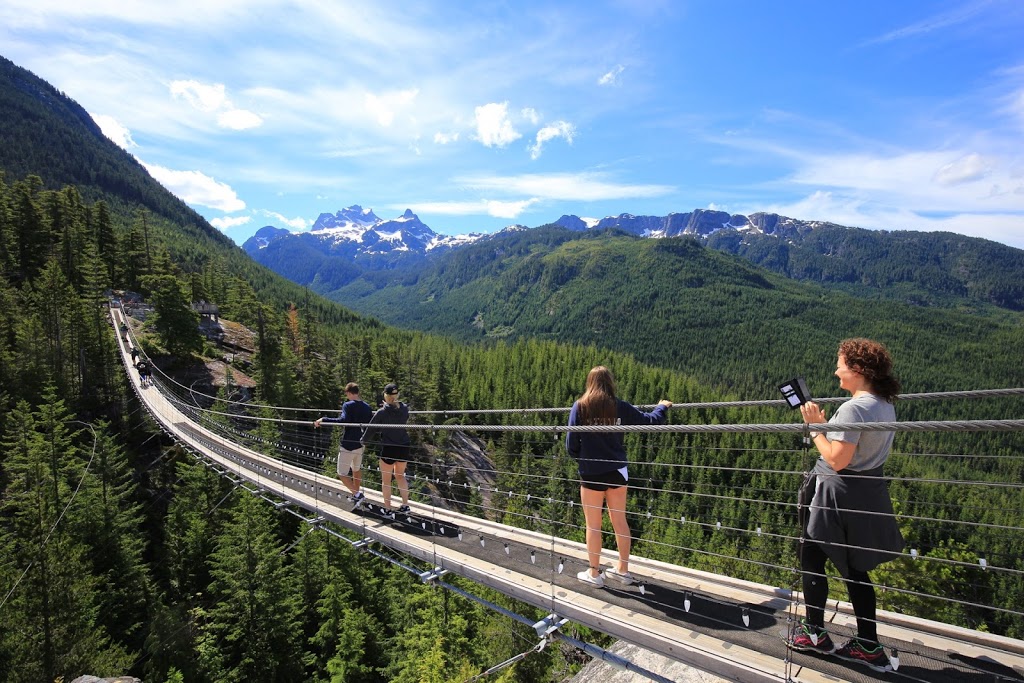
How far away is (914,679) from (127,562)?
23.4 m

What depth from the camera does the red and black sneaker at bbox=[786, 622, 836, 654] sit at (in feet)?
8.95

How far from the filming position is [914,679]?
8.33ft

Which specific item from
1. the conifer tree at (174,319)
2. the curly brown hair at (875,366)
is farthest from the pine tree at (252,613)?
the curly brown hair at (875,366)

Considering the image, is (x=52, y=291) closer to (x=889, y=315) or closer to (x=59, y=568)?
(x=59, y=568)

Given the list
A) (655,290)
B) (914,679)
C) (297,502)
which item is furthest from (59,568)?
(655,290)

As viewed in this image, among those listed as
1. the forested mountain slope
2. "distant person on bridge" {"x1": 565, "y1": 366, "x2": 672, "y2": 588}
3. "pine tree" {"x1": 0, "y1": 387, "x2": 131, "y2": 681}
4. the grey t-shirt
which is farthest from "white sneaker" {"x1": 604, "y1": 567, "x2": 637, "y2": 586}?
the forested mountain slope

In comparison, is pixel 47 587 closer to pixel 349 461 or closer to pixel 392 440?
pixel 349 461

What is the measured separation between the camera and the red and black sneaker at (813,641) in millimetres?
2729

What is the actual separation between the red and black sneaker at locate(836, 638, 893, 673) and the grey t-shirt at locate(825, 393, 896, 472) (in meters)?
0.96

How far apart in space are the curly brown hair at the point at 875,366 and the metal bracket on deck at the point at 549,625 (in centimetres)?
267

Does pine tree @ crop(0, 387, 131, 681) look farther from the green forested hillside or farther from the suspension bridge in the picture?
the green forested hillside

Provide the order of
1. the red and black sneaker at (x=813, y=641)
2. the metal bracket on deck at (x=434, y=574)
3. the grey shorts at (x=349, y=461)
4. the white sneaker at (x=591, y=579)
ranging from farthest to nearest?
the grey shorts at (x=349, y=461) < the metal bracket on deck at (x=434, y=574) < the white sneaker at (x=591, y=579) < the red and black sneaker at (x=813, y=641)

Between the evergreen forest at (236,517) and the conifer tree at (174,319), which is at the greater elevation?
the conifer tree at (174,319)

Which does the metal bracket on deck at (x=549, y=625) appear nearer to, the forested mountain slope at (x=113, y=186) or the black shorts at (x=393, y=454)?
the black shorts at (x=393, y=454)
